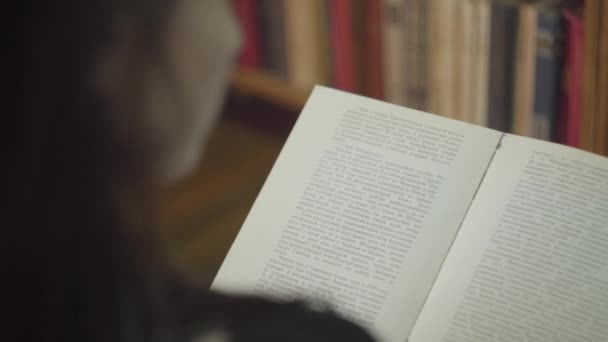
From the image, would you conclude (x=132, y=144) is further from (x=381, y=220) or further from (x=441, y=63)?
(x=441, y=63)

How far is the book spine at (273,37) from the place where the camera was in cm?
125

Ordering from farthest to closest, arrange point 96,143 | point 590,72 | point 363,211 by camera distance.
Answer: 1. point 590,72
2. point 363,211
3. point 96,143

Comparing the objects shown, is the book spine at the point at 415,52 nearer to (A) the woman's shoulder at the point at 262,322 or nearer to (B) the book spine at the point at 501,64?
(B) the book spine at the point at 501,64

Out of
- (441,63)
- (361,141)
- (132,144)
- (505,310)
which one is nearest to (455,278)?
(505,310)

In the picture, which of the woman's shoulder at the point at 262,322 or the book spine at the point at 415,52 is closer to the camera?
the woman's shoulder at the point at 262,322

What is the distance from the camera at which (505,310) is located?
2.32ft

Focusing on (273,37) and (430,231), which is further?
(273,37)

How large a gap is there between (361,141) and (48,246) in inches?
14.5

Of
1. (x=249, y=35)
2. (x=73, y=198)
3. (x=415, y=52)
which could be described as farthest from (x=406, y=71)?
(x=73, y=198)

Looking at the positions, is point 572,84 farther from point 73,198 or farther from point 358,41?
point 73,198

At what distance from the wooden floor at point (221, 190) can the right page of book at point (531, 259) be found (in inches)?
8.3

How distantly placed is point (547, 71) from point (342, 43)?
32cm

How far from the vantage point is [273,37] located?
1281 mm

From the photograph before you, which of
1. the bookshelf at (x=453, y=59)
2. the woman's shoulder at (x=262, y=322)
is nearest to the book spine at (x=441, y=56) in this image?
the bookshelf at (x=453, y=59)
